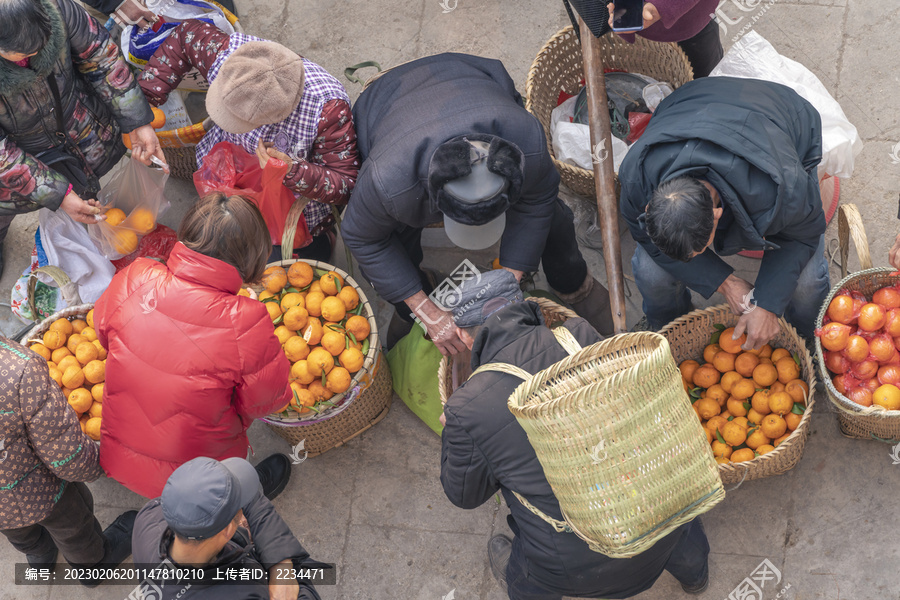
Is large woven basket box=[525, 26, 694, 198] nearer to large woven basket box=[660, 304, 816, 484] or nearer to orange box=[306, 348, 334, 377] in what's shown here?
large woven basket box=[660, 304, 816, 484]

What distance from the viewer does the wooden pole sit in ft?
9.75

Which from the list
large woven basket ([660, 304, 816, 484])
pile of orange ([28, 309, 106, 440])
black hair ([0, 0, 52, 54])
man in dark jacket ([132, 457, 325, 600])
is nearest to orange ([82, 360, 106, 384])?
pile of orange ([28, 309, 106, 440])

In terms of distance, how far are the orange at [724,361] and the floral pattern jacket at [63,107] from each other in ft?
9.02

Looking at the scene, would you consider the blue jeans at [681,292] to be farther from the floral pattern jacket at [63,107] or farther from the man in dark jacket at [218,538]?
the floral pattern jacket at [63,107]

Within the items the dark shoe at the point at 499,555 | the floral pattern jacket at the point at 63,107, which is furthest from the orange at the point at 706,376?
the floral pattern jacket at the point at 63,107

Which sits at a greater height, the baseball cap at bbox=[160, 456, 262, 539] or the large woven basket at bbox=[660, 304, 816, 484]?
the baseball cap at bbox=[160, 456, 262, 539]

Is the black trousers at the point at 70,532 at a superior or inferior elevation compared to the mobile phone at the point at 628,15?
inferior

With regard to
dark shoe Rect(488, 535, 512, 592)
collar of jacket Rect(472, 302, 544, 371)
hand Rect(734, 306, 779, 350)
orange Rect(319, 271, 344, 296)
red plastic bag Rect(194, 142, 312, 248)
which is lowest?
dark shoe Rect(488, 535, 512, 592)

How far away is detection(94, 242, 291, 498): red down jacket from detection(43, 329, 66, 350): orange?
0.69 m

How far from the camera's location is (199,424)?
265 cm

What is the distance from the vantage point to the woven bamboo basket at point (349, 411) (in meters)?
3.18

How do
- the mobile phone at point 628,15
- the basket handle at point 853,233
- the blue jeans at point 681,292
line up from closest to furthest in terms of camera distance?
the mobile phone at point 628,15, the basket handle at point 853,233, the blue jeans at point 681,292

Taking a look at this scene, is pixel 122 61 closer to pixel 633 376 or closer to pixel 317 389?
pixel 317 389

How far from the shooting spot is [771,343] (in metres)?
3.25
